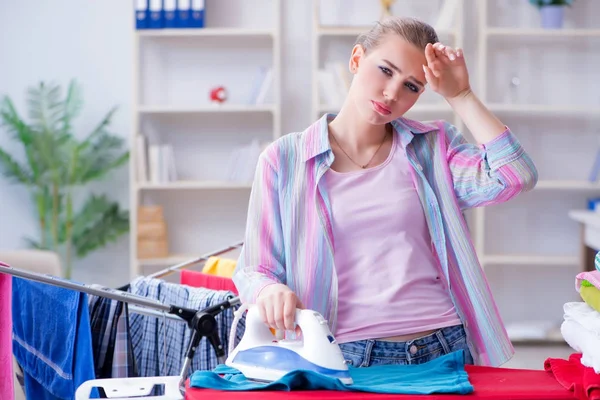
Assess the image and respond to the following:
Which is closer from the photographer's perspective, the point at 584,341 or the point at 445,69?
the point at 584,341

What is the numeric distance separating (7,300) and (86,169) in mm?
3153

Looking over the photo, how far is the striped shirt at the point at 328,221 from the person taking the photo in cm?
149

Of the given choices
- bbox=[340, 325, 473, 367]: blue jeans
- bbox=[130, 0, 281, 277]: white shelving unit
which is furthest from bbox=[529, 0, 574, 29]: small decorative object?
bbox=[340, 325, 473, 367]: blue jeans

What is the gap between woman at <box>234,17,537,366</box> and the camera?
1.47m

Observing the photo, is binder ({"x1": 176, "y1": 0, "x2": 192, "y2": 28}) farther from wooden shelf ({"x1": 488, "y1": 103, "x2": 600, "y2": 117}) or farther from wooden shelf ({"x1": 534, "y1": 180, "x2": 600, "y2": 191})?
wooden shelf ({"x1": 534, "y1": 180, "x2": 600, "y2": 191})

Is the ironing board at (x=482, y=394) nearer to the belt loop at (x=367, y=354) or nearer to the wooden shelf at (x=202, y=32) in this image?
the belt loop at (x=367, y=354)

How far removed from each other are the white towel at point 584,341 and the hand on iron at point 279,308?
1.39 ft

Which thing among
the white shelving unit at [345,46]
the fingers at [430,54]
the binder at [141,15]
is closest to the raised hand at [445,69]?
→ the fingers at [430,54]

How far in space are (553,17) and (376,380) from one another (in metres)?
4.18

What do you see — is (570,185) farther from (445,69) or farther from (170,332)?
(445,69)

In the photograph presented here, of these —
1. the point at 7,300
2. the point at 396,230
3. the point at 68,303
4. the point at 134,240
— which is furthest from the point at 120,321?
the point at 134,240

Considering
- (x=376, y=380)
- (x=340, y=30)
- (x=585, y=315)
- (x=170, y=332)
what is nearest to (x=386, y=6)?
(x=340, y=30)

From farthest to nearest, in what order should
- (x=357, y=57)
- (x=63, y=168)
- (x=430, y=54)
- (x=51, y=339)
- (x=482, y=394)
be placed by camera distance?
1. (x=63, y=168)
2. (x=51, y=339)
3. (x=357, y=57)
4. (x=430, y=54)
5. (x=482, y=394)

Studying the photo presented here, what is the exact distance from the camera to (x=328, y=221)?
151 cm
